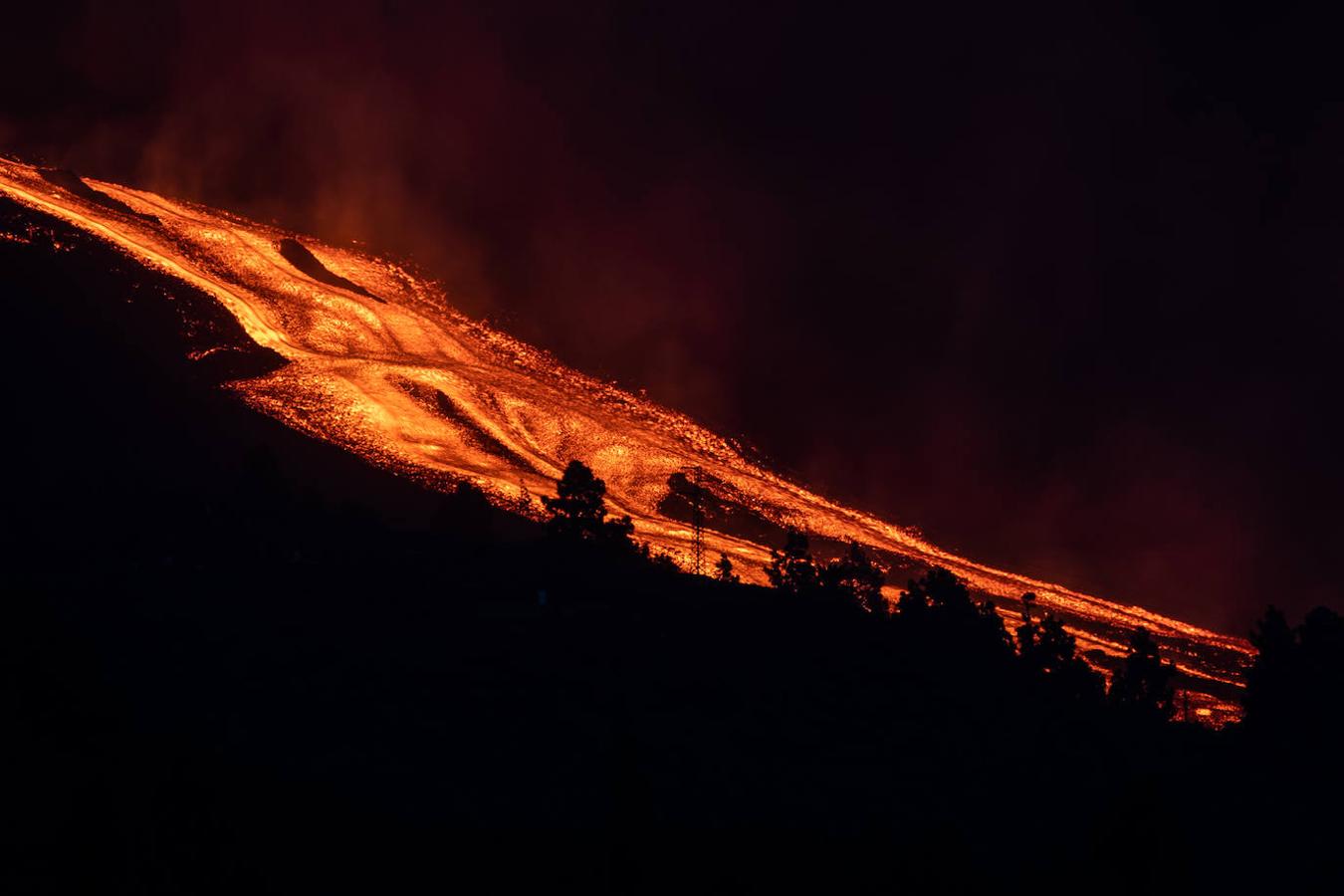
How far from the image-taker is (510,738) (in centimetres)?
9775

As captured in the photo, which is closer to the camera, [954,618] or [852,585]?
[954,618]

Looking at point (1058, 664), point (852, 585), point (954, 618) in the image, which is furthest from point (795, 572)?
point (1058, 664)

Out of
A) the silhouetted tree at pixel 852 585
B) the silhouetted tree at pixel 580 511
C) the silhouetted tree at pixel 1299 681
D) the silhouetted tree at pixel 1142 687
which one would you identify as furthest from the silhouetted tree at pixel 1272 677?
the silhouetted tree at pixel 580 511

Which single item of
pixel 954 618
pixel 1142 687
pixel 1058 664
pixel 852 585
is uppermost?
pixel 852 585

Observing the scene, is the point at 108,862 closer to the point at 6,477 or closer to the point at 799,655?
the point at 799,655

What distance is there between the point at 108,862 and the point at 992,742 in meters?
74.3

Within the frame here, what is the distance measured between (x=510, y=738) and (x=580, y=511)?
1676 inches

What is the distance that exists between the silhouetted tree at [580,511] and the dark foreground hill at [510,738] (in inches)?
115

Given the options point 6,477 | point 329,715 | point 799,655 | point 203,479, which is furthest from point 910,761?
point 6,477

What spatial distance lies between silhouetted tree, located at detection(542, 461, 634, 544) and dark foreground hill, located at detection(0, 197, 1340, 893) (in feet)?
9.56

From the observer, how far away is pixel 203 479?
527 feet

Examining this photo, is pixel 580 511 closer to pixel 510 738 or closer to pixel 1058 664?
Result: pixel 510 738

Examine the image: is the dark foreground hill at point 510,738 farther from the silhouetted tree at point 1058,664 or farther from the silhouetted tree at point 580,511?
the silhouetted tree at point 1058,664

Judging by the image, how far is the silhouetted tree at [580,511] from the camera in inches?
5359
